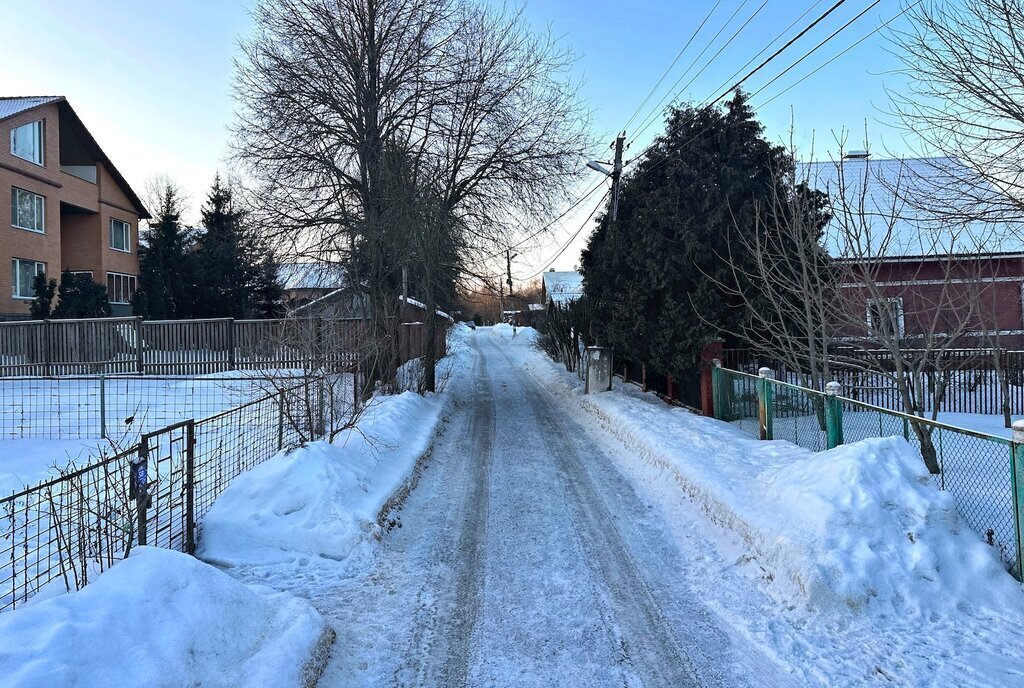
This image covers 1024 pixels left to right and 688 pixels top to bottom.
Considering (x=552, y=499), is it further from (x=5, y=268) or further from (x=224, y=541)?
(x=5, y=268)

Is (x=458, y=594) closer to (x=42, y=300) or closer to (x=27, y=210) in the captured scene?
(x=42, y=300)

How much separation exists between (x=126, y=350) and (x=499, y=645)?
17.3 metres

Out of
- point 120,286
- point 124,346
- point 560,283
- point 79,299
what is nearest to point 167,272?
point 120,286

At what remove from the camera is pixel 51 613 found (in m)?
3.05

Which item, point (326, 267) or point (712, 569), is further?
point (326, 267)

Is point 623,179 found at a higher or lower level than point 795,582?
higher

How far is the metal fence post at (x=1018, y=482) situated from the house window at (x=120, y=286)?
3709 cm

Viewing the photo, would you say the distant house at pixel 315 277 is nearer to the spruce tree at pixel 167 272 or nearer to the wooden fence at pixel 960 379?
the wooden fence at pixel 960 379

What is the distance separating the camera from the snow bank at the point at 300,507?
5.40m

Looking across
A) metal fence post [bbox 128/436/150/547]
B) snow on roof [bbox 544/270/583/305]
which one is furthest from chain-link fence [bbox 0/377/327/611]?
snow on roof [bbox 544/270/583/305]

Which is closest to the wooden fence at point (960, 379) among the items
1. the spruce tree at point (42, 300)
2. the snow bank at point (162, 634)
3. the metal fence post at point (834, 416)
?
the metal fence post at point (834, 416)

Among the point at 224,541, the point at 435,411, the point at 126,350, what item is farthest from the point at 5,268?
the point at 224,541

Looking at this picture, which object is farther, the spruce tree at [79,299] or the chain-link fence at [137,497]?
the spruce tree at [79,299]

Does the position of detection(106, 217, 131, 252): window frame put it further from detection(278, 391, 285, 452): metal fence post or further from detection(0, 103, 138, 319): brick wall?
detection(278, 391, 285, 452): metal fence post
